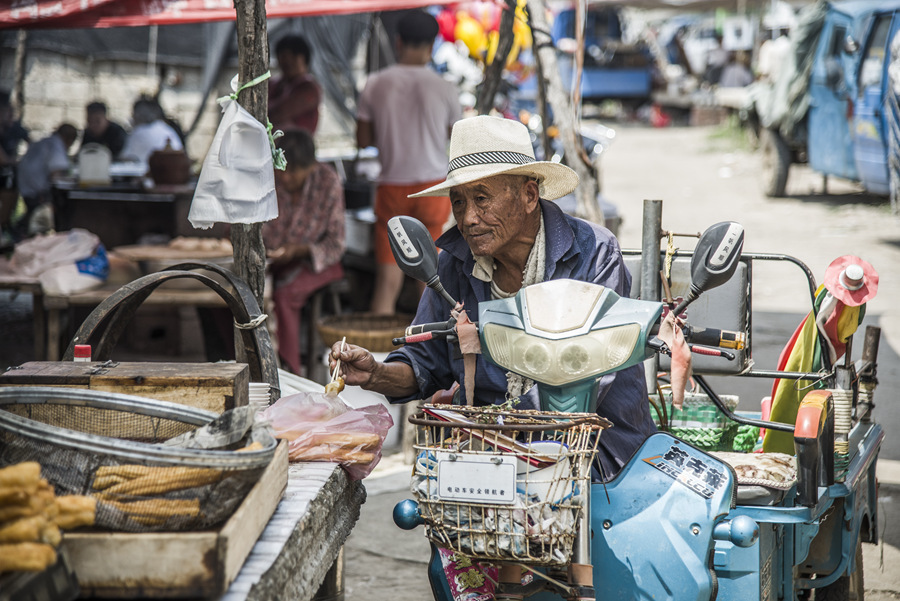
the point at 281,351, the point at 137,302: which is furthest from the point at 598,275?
the point at 281,351

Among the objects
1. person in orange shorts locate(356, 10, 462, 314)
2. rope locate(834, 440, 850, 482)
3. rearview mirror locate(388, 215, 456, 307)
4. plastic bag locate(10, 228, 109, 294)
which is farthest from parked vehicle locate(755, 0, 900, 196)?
rearview mirror locate(388, 215, 456, 307)

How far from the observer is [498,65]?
525cm

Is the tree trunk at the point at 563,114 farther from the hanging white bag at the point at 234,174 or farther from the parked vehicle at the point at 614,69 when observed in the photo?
the parked vehicle at the point at 614,69

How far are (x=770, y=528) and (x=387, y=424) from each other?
101 centimetres

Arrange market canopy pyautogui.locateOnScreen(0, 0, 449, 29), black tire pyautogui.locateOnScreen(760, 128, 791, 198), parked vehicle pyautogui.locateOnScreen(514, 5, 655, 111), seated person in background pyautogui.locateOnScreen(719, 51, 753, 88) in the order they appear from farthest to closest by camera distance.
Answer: parked vehicle pyautogui.locateOnScreen(514, 5, 655, 111) → seated person in background pyautogui.locateOnScreen(719, 51, 753, 88) → black tire pyautogui.locateOnScreen(760, 128, 791, 198) → market canopy pyautogui.locateOnScreen(0, 0, 449, 29)

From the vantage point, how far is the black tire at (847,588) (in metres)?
2.90

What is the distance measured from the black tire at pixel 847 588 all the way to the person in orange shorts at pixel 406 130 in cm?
353

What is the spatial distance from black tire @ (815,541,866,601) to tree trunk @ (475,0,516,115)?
321 centimetres

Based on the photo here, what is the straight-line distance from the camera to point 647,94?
2667cm

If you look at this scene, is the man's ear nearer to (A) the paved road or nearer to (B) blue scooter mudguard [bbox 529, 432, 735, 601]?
(B) blue scooter mudguard [bbox 529, 432, 735, 601]

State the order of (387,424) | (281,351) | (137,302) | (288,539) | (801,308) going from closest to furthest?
(288,539) < (387,424) < (137,302) < (281,351) < (801,308)

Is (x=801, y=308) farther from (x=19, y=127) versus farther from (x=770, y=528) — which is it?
(x=19, y=127)

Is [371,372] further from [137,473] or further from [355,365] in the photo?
[137,473]

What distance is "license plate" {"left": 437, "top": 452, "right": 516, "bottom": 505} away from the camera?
5.50 ft
